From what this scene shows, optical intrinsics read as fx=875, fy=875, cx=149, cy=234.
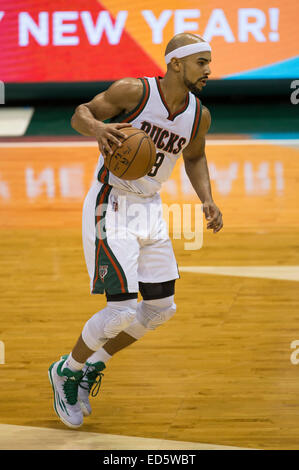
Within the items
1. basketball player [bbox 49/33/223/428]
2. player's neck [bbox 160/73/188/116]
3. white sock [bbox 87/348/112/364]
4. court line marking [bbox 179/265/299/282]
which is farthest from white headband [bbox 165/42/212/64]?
court line marking [bbox 179/265/299/282]

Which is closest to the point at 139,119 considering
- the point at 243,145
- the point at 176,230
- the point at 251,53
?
the point at 176,230

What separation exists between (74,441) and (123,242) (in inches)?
36.2

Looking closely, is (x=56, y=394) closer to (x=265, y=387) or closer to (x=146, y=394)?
(x=146, y=394)

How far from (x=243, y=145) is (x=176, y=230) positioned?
3705 millimetres

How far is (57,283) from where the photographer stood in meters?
6.35

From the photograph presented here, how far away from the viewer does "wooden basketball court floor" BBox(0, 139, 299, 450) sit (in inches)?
158

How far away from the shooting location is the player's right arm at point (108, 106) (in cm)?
381

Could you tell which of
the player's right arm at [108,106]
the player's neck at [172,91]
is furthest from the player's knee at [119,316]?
the player's neck at [172,91]

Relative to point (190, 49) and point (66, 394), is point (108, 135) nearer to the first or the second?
point (190, 49)

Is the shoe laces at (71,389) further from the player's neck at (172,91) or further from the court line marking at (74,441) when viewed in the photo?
the player's neck at (172,91)

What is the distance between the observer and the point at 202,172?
4371mm

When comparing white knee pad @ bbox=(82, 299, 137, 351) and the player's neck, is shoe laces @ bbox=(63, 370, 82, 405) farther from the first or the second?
the player's neck

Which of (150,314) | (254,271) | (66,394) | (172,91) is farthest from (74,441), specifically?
(254,271)

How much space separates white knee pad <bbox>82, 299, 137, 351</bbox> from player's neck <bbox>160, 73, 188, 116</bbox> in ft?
3.10
